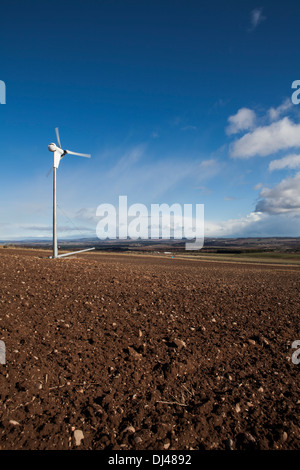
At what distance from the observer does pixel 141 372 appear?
18.7ft

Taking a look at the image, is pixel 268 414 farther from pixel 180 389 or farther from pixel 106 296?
pixel 106 296

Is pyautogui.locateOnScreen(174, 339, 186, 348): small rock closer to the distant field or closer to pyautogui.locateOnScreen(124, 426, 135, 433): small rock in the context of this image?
pyautogui.locateOnScreen(124, 426, 135, 433): small rock

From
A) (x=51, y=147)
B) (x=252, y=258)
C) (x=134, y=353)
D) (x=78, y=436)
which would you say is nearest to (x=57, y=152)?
(x=51, y=147)

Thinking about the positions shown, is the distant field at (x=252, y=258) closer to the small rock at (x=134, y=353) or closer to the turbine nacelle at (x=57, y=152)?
the turbine nacelle at (x=57, y=152)

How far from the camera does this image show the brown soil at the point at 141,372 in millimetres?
4184

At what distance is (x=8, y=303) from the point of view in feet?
26.4

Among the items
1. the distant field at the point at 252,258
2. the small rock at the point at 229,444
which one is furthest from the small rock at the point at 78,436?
the distant field at the point at 252,258

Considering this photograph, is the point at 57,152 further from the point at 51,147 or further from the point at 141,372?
the point at 141,372

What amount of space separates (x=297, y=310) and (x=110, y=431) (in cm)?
933

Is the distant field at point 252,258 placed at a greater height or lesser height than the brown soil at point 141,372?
lesser

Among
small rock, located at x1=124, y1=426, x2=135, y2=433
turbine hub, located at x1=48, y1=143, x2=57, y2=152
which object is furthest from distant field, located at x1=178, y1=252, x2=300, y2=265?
small rock, located at x1=124, y1=426, x2=135, y2=433

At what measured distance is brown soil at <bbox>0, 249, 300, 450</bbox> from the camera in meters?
4.18

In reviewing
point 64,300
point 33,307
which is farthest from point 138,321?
point 33,307

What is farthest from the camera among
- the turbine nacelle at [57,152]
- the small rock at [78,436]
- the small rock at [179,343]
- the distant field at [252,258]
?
the distant field at [252,258]
